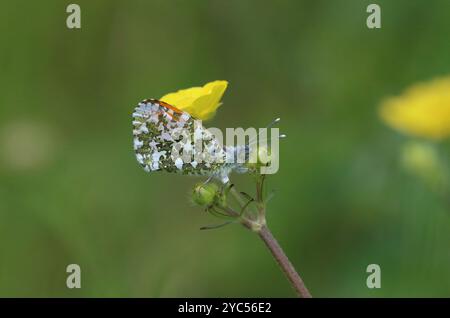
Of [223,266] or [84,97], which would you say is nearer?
[223,266]

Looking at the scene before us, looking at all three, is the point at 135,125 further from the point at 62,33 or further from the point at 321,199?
the point at 62,33

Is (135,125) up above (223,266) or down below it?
above

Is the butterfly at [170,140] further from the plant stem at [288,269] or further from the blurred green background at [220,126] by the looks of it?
the blurred green background at [220,126]

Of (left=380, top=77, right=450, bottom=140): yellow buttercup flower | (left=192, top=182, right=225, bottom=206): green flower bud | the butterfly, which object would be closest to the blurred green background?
(left=380, top=77, right=450, bottom=140): yellow buttercup flower

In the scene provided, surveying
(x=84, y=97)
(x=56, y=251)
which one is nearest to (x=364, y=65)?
(x=84, y=97)

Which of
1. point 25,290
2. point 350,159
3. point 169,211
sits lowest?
point 25,290

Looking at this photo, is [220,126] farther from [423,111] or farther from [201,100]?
[201,100]

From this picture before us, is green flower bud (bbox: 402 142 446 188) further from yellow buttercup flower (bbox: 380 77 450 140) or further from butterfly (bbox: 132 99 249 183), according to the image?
A: butterfly (bbox: 132 99 249 183)
